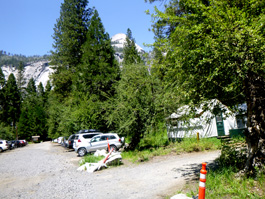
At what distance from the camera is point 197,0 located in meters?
5.85

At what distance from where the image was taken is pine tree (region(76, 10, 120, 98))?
3009 cm

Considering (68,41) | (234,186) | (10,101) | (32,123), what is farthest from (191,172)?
(10,101)

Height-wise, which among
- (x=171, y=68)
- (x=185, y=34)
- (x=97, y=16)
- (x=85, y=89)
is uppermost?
(x=97, y=16)

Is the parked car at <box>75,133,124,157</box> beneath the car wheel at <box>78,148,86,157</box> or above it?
above

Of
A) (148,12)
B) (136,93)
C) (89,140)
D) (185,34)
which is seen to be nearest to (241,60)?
(185,34)

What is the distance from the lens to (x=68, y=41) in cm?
3544

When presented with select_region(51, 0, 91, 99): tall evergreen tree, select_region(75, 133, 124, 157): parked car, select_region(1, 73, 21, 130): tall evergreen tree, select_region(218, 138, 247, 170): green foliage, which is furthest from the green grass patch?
select_region(1, 73, 21, 130): tall evergreen tree

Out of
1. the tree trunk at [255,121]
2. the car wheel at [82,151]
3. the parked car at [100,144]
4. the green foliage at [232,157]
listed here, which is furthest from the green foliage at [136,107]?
the tree trunk at [255,121]

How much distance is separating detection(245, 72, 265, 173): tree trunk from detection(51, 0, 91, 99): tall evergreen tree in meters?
31.2

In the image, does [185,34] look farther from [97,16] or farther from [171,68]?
[97,16]

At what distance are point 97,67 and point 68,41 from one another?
847 centimetres

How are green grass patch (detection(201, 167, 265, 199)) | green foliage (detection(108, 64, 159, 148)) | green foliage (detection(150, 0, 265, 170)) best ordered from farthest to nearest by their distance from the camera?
green foliage (detection(108, 64, 159, 148)), green grass patch (detection(201, 167, 265, 199)), green foliage (detection(150, 0, 265, 170))

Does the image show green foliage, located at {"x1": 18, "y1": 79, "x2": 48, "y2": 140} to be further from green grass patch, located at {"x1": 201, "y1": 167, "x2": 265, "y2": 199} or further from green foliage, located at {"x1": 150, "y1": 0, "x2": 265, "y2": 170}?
green grass patch, located at {"x1": 201, "y1": 167, "x2": 265, "y2": 199}

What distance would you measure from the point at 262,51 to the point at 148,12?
350cm
